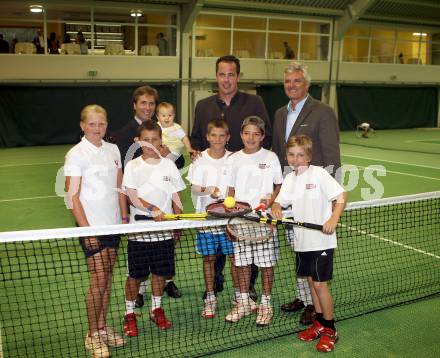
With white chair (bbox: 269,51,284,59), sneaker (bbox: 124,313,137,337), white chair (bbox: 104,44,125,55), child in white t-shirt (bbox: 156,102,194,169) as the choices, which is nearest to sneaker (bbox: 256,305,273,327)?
sneaker (bbox: 124,313,137,337)

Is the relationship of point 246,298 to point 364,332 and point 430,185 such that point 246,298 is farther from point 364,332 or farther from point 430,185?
point 430,185

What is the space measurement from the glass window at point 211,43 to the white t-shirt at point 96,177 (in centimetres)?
1757

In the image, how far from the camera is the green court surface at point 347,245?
13.5 ft

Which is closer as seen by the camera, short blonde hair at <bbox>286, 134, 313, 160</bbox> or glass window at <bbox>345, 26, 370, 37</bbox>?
short blonde hair at <bbox>286, 134, 313, 160</bbox>

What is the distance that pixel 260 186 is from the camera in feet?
14.5

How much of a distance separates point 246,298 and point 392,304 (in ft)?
5.02

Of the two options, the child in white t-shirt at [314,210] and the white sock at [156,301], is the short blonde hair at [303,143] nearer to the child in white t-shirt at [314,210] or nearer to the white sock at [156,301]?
the child in white t-shirt at [314,210]

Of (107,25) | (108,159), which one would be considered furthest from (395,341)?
(107,25)

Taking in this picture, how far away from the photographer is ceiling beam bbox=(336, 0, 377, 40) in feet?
70.3

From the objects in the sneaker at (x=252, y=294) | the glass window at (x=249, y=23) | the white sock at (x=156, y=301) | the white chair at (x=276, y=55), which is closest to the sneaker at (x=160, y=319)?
the white sock at (x=156, y=301)

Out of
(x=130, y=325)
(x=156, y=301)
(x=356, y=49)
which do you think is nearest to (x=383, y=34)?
(x=356, y=49)

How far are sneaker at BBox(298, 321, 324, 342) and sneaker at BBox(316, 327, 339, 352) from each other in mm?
63

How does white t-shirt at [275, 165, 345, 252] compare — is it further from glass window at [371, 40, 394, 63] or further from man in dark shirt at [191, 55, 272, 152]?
glass window at [371, 40, 394, 63]

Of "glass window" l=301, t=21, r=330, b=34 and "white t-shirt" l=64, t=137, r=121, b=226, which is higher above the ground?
"glass window" l=301, t=21, r=330, b=34
